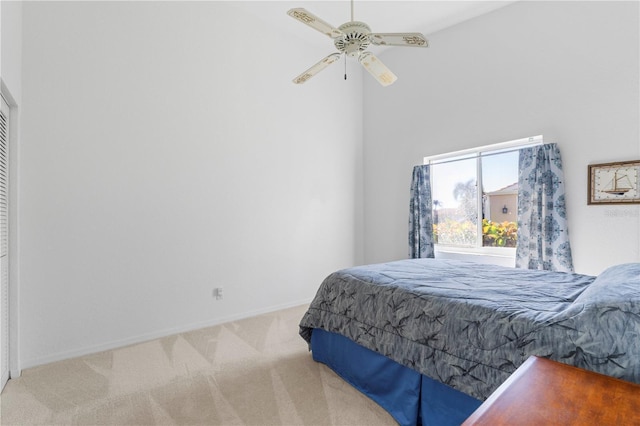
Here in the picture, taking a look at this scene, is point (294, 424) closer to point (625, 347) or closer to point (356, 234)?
point (625, 347)

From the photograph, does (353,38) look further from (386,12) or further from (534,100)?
(534,100)

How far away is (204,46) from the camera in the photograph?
11.0ft

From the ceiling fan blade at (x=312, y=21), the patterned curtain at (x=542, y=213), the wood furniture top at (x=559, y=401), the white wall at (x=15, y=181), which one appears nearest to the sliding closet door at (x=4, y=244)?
the white wall at (x=15, y=181)

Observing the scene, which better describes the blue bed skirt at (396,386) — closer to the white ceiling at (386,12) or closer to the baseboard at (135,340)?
the baseboard at (135,340)

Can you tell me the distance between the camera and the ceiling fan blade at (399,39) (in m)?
1.99

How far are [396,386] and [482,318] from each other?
2.24ft

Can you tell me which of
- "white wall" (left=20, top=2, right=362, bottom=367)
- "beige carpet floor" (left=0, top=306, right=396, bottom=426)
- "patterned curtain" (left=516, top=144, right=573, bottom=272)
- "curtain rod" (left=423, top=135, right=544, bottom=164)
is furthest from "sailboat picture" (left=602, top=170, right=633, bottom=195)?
"white wall" (left=20, top=2, right=362, bottom=367)

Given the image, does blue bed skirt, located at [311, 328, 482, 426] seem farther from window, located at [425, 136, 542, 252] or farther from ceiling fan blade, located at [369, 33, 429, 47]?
window, located at [425, 136, 542, 252]

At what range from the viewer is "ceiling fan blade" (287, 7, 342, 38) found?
73.5 inches

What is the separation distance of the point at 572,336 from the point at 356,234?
11.8 ft

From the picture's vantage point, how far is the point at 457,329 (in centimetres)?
160

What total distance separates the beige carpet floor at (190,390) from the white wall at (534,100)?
8.04ft

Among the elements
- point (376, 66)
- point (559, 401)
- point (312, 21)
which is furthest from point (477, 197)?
point (559, 401)

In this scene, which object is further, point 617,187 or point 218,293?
point 218,293
